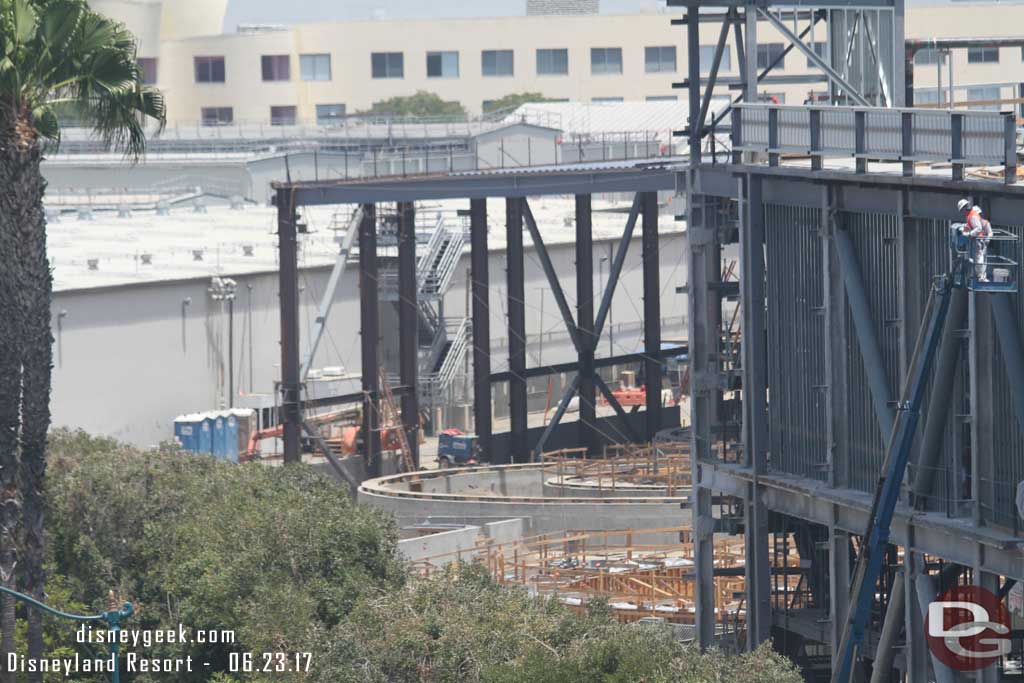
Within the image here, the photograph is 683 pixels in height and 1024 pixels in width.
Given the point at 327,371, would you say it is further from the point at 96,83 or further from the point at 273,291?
the point at 96,83

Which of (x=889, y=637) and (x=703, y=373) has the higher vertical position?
(x=703, y=373)

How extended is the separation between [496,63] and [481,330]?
67.7m

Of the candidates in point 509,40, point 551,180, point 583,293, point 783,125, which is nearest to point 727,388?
point 783,125

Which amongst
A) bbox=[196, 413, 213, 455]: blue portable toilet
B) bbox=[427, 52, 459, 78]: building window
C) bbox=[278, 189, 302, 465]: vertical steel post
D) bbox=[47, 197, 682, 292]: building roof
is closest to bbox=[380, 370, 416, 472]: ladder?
bbox=[278, 189, 302, 465]: vertical steel post

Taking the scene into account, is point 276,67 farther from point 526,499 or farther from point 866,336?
point 866,336

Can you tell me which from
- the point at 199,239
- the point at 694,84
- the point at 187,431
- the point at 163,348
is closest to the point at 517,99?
the point at 199,239

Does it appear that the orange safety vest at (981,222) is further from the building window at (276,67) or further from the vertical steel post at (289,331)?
the building window at (276,67)

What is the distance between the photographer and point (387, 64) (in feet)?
431

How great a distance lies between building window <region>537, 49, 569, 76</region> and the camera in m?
129

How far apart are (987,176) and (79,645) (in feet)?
51.0

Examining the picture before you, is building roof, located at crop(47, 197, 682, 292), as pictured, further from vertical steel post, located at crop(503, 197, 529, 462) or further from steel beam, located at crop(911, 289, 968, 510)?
steel beam, located at crop(911, 289, 968, 510)

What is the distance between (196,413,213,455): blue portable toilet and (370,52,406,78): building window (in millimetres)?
73084

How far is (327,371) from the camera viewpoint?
68.2 metres

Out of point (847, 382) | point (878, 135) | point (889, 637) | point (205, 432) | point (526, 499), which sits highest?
point (878, 135)
